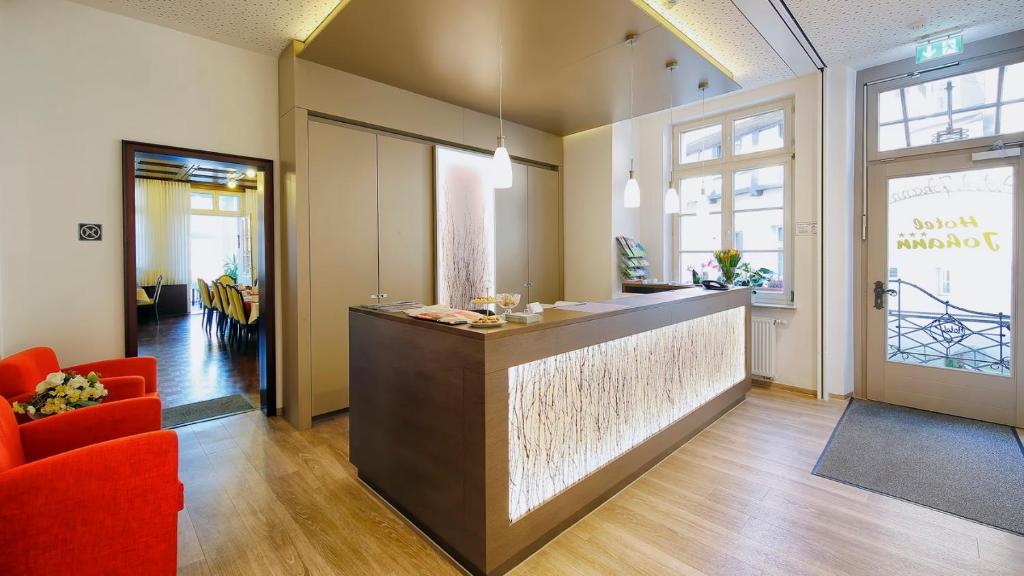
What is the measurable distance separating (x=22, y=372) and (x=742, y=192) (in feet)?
20.4

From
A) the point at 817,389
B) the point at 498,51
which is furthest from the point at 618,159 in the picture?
the point at 817,389

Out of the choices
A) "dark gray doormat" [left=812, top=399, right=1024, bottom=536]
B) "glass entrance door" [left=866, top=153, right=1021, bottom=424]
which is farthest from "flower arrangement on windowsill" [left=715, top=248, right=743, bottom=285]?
"dark gray doormat" [left=812, top=399, right=1024, bottom=536]

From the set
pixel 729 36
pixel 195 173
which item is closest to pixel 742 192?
pixel 729 36

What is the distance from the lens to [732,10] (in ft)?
10.4

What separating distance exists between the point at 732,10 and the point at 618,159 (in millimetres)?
2428

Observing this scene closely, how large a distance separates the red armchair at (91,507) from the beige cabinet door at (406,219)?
2.63 m

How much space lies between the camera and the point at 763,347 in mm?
4820

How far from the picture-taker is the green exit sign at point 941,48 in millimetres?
3562

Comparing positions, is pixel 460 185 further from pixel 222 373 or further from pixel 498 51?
pixel 222 373

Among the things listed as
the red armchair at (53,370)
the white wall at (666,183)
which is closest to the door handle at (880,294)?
the white wall at (666,183)

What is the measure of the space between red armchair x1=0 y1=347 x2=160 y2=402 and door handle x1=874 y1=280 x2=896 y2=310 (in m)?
5.90

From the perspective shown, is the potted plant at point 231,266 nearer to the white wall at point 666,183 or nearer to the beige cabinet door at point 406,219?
the beige cabinet door at point 406,219

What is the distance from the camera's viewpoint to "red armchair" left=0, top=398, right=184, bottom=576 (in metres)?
Answer: 1.38

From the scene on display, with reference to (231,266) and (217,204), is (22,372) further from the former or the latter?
(217,204)
